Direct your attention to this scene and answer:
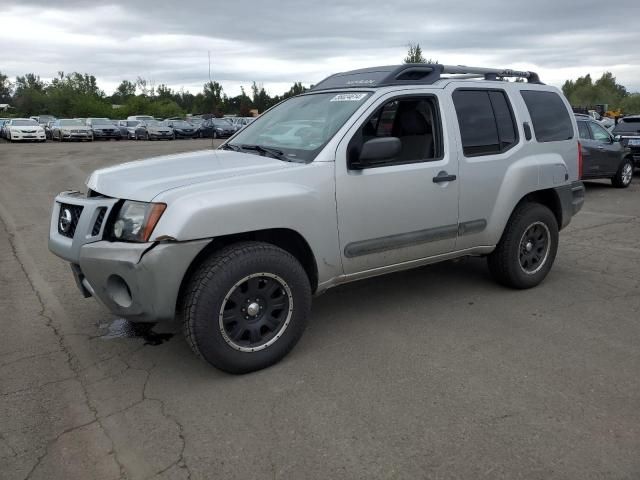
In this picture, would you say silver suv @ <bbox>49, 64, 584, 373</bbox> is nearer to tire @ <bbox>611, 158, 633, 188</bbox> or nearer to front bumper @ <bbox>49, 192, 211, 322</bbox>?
front bumper @ <bbox>49, 192, 211, 322</bbox>

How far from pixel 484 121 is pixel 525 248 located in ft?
4.23

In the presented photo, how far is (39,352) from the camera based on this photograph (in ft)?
12.9

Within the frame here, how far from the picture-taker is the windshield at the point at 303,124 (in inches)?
157

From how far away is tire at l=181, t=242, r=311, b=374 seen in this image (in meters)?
3.33

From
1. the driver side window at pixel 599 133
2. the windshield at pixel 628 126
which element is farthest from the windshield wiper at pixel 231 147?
the windshield at pixel 628 126

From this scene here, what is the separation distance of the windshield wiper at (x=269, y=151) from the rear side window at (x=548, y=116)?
2533 mm

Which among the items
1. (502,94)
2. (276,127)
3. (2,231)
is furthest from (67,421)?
(2,231)

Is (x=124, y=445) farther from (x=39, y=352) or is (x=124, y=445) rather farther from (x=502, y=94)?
(x=502, y=94)

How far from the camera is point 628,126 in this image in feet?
49.4

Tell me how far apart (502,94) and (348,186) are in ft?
6.77

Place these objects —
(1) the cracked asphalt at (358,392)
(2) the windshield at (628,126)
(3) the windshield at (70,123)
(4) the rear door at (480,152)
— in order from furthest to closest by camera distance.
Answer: (3) the windshield at (70,123)
(2) the windshield at (628,126)
(4) the rear door at (480,152)
(1) the cracked asphalt at (358,392)

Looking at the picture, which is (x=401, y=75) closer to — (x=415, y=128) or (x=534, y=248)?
(x=415, y=128)

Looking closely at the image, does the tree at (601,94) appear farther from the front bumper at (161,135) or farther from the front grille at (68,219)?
the front grille at (68,219)

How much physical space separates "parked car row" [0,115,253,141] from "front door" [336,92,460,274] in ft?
86.4
